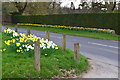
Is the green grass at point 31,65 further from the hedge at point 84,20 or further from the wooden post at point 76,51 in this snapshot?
the hedge at point 84,20

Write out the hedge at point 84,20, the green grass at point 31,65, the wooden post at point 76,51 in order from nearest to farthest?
1. the green grass at point 31,65
2. the wooden post at point 76,51
3. the hedge at point 84,20

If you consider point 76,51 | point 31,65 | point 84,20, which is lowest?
point 31,65

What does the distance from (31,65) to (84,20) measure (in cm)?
1865

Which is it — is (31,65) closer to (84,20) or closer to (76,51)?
(76,51)

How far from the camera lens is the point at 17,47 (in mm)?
7105

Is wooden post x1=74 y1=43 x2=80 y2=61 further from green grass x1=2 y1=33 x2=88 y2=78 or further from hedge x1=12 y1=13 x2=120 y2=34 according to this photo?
hedge x1=12 y1=13 x2=120 y2=34

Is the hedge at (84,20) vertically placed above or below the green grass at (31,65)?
above

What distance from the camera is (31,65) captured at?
5.67m

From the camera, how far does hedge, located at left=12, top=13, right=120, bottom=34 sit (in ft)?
64.0

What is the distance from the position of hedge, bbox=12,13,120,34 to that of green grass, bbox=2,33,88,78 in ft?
44.2

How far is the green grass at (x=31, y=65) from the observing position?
5.14 meters

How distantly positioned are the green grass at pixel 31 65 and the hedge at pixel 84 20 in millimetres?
13477

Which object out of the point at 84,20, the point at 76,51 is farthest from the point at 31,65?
the point at 84,20

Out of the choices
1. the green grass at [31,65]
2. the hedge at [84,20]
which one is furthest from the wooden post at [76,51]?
the hedge at [84,20]
